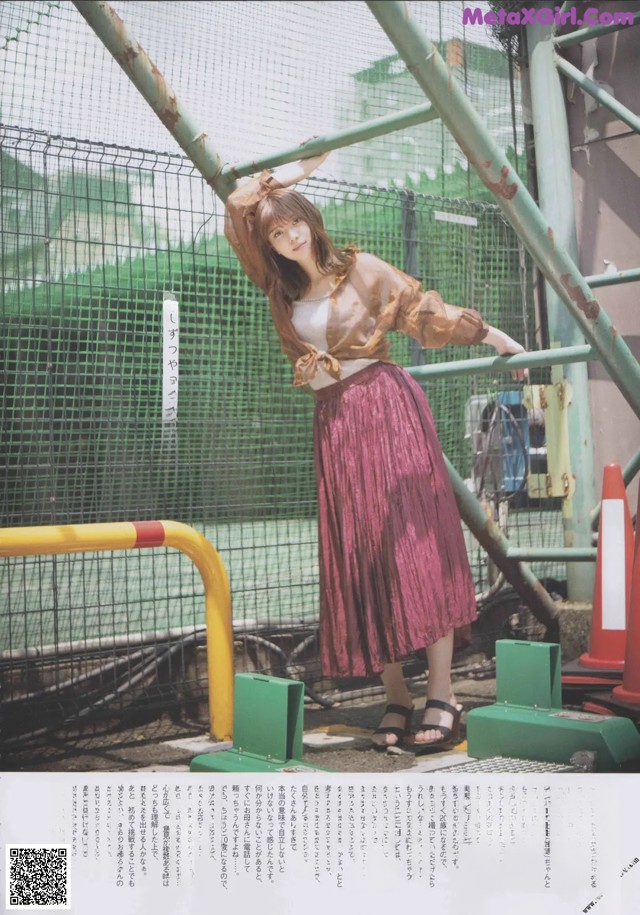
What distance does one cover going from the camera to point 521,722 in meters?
1.82

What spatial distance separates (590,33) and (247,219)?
2.74ft

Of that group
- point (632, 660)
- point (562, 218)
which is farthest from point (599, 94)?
point (632, 660)

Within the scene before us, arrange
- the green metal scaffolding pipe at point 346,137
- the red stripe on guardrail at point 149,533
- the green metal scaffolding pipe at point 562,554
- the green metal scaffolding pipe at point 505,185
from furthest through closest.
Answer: the green metal scaffolding pipe at point 562,554 → the red stripe on guardrail at point 149,533 → the green metal scaffolding pipe at point 346,137 → the green metal scaffolding pipe at point 505,185

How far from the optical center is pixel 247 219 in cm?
194

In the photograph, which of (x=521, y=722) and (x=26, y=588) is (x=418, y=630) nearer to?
(x=521, y=722)

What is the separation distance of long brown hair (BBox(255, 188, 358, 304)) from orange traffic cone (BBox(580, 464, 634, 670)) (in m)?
0.73

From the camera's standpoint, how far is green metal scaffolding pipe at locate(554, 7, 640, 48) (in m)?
2.05

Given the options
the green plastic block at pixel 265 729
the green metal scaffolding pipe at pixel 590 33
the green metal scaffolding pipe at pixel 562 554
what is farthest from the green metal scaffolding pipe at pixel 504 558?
the green metal scaffolding pipe at pixel 590 33

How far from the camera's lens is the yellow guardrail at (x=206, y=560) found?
1.80 m

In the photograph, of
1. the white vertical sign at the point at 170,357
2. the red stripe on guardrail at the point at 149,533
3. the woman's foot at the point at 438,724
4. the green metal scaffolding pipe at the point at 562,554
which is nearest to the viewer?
the red stripe on guardrail at the point at 149,533
